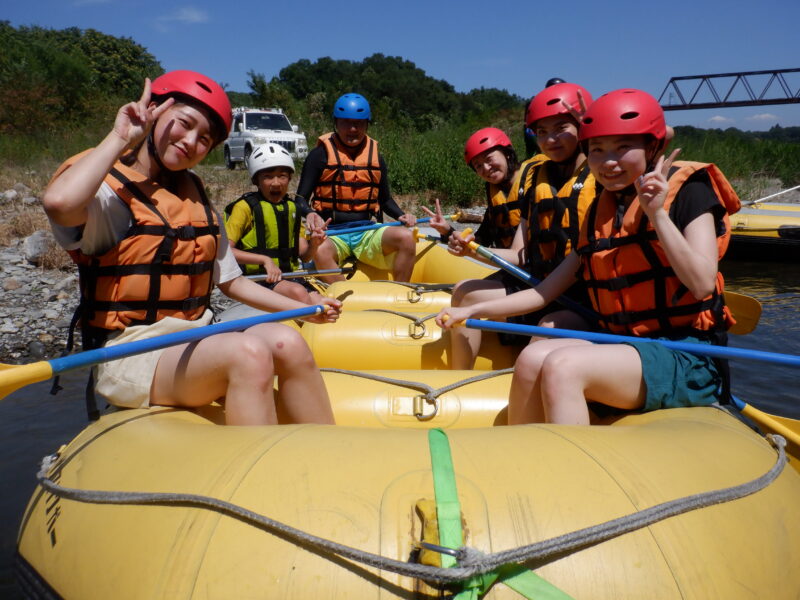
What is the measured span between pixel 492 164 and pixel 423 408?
1.83 m

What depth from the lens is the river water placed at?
264 cm

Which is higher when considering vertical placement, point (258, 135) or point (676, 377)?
point (258, 135)

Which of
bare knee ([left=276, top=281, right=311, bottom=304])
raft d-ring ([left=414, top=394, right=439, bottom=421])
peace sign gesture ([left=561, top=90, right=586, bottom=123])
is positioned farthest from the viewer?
bare knee ([left=276, top=281, right=311, bottom=304])

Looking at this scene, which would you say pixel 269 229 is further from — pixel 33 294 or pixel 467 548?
pixel 467 548

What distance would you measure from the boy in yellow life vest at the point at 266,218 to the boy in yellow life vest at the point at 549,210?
53.1 inches

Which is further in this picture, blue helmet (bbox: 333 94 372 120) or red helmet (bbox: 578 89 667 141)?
blue helmet (bbox: 333 94 372 120)

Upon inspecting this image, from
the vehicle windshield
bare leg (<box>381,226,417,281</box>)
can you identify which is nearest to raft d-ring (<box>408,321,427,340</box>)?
bare leg (<box>381,226,417,281</box>)

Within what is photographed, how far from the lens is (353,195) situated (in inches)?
194

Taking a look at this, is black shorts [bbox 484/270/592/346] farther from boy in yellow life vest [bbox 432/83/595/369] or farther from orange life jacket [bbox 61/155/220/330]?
orange life jacket [bbox 61/155/220/330]

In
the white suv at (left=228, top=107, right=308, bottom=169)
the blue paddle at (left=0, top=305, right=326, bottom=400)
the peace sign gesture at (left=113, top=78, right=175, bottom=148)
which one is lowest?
the blue paddle at (left=0, top=305, right=326, bottom=400)

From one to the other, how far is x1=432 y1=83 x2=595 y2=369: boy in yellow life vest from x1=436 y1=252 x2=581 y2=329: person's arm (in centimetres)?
15

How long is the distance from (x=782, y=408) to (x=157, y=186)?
3944 mm

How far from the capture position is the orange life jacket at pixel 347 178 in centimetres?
482

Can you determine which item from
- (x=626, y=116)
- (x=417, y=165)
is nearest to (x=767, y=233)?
(x=417, y=165)
